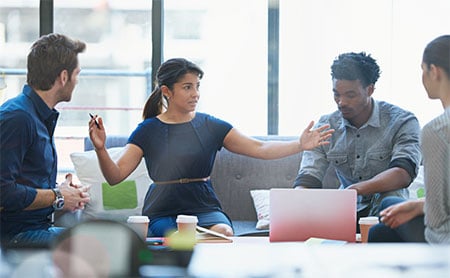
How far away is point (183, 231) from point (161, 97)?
577 mm

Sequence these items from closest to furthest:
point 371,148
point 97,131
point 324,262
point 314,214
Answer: point 324,262, point 314,214, point 97,131, point 371,148

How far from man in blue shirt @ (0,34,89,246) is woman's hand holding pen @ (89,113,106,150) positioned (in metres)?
0.07

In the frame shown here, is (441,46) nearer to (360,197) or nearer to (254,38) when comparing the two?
(360,197)

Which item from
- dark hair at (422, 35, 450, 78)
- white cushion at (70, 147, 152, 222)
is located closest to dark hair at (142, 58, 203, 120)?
white cushion at (70, 147, 152, 222)

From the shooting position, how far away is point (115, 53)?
6.68 ft

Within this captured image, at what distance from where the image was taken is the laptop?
95 cm

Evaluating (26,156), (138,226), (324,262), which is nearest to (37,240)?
(138,226)

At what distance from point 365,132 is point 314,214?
0.45 meters

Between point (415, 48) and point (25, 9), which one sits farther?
point (25, 9)

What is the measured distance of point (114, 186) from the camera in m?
1.61

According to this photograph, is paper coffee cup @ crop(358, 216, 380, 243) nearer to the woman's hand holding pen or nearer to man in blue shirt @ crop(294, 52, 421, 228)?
man in blue shirt @ crop(294, 52, 421, 228)

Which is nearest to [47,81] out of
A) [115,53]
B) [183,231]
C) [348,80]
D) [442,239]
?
[183,231]

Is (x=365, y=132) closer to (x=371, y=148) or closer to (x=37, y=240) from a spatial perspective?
(x=371, y=148)

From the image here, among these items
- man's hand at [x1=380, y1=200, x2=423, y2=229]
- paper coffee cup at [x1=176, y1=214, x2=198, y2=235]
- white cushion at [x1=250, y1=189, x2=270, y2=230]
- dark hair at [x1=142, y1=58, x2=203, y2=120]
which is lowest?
white cushion at [x1=250, y1=189, x2=270, y2=230]
